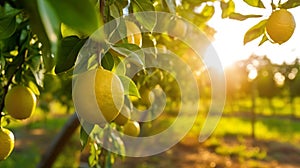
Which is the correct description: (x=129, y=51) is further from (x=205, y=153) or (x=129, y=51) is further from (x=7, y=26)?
(x=205, y=153)

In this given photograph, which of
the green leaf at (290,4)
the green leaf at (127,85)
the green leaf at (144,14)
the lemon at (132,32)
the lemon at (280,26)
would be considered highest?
the green leaf at (290,4)

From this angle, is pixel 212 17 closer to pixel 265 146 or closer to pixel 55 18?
pixel 55 18

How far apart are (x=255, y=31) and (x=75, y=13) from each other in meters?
0.56

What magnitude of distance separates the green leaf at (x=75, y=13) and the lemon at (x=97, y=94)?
0.26m

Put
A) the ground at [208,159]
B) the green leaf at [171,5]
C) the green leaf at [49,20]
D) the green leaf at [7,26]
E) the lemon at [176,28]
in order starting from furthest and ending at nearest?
the ground at [208,159] < the lemon at [176,28] < the green leaf at [171,5] < the green leaf at [7,26] < the green leaf at [49,20]

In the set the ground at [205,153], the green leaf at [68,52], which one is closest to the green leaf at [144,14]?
the green leaf at [68,52]

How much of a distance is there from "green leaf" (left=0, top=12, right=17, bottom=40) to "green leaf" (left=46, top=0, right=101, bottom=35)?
412 millimetres

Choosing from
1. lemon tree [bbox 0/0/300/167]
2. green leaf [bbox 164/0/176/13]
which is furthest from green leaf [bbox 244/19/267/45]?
green leaf [bbox 164/0/176/13]

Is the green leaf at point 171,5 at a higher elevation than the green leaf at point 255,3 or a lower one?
lower

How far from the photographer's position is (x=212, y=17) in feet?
4.13

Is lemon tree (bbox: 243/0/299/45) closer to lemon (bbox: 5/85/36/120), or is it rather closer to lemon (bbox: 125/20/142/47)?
lemon (bbox: 125/20/142/47)

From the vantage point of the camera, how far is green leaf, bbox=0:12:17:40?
0.64m

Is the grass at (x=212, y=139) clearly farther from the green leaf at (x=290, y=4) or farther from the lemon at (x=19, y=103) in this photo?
the green leaf at (x=290, y=4)

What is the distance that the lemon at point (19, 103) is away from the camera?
81 centimetres
